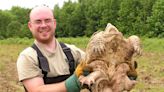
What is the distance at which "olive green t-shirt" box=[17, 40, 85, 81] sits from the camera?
3746 millimetres

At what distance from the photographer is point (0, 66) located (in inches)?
829

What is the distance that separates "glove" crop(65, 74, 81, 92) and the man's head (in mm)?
651

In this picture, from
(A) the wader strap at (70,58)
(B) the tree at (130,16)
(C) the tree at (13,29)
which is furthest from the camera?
(C) the tree at (13,29)

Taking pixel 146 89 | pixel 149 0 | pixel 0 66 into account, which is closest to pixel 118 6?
pixel 149 0

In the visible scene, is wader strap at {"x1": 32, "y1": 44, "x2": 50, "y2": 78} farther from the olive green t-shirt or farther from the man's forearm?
the man's forearm

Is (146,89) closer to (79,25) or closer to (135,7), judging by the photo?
(135,7)

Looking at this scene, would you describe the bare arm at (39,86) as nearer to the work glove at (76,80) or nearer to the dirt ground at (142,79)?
the work glove at (76,80)

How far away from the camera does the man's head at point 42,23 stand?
384 centimetres

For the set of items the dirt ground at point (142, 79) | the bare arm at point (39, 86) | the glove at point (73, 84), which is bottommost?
the dirt ground at point (142, 79)

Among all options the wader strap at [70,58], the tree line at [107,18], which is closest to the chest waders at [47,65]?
the wader strap at [70,58]

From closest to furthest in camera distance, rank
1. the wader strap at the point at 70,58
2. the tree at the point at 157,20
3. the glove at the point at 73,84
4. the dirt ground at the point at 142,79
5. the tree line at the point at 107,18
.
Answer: the glove at the point at 73,84 < the wader strap at the point at 70,58 < the dirt ground at the point at 142,79 < the tree at the point at 157,20 < the tree line at the point at 107,18

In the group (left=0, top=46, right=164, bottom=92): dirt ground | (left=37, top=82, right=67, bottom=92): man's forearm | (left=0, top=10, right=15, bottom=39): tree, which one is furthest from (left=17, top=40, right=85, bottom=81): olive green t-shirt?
(left=0, top=10, right=15, bottom=39): tree

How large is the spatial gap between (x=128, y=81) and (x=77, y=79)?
44 centimetres

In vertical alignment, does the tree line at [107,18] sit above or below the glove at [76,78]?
below
